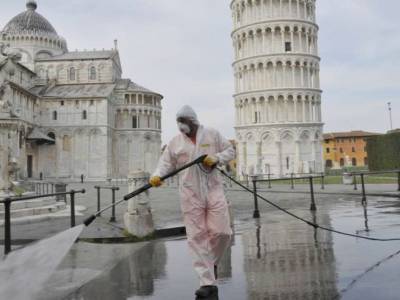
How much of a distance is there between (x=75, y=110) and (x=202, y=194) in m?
65.1

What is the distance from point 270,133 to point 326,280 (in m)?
52.4

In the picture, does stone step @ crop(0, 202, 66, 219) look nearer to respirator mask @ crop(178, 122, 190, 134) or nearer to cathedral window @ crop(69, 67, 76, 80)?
respirator mask @ crop(178, 122, 190, 134)

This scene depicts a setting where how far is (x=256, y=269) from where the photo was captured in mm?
5480

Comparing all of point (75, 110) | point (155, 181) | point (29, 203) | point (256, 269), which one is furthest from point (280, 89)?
point (155, 181)

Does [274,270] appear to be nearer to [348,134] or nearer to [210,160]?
[210,160]

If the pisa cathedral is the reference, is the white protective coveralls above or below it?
below

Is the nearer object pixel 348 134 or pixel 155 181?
pixel 155 181

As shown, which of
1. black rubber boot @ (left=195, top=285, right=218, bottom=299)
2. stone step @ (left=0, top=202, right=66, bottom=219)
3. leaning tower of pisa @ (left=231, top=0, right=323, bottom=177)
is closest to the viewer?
black rubber boot @ (left=195, top=285, right=218, bottom=299)

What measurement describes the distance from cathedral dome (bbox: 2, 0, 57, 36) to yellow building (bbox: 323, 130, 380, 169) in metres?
70.8

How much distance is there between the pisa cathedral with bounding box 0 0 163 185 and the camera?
6462 cm

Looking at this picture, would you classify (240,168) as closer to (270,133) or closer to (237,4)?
(270,133)

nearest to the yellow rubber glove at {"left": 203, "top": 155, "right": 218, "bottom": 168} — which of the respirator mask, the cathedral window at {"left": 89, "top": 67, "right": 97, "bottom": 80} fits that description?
the respirator mask

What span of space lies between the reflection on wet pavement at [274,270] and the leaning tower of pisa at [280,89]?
48320 millimetres

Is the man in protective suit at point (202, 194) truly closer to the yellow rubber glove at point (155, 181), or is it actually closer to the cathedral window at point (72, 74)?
the yellow rubber glove at point (155, 181)
